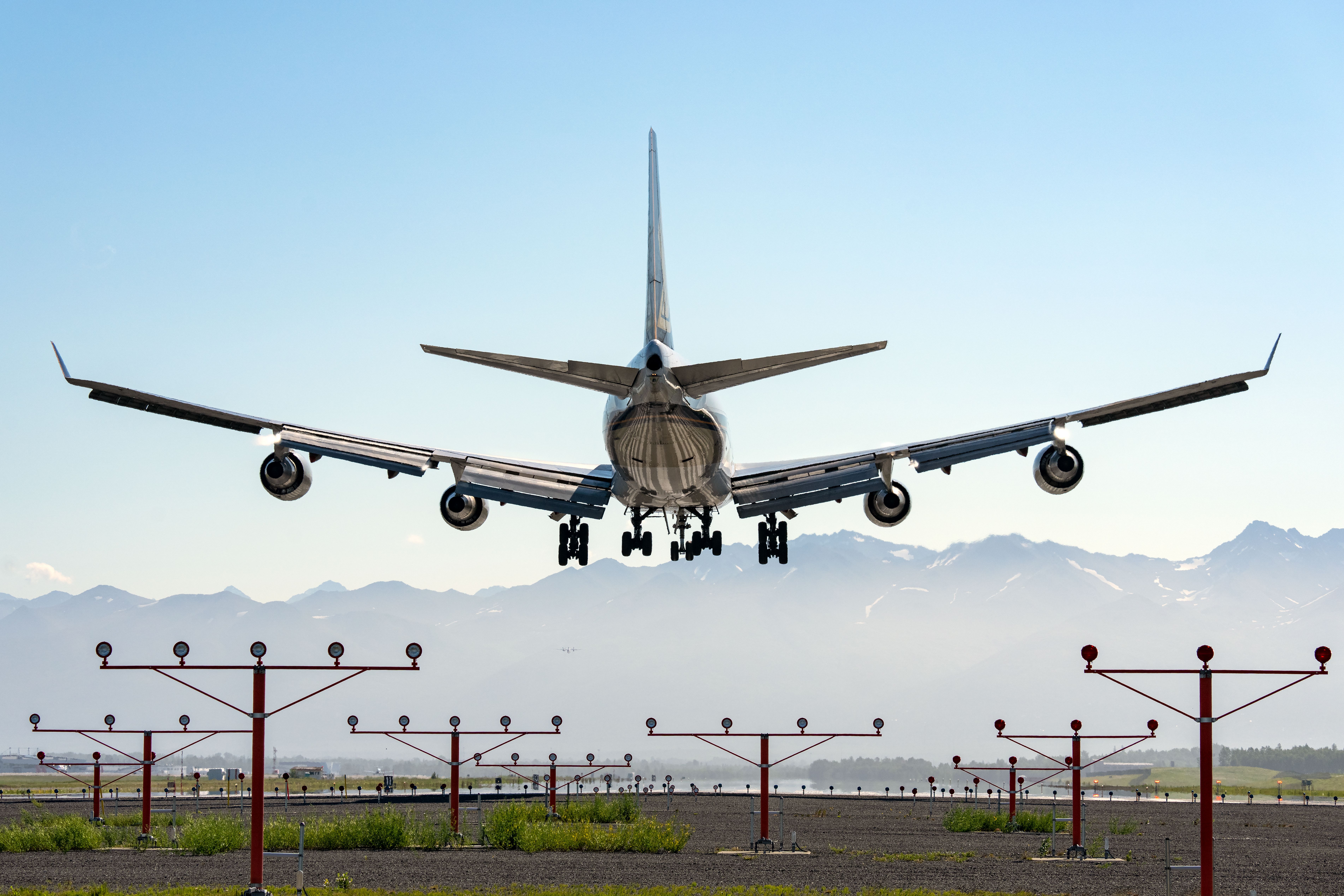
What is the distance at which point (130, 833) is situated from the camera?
2175 inches

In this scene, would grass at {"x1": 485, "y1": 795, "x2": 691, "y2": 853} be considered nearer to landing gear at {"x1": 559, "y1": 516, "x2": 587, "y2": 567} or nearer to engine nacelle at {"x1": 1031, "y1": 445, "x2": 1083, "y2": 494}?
landing gear at {"x1": 559, "y1": 516, "x2": 587, "y2": 567}

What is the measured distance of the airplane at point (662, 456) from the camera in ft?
111

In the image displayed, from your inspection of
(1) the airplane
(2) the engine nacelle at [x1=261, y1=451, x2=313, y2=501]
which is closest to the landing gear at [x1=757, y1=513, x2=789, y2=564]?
(1) the airplane

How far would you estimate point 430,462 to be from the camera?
39.5 metres

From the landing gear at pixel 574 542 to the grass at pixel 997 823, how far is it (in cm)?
3123

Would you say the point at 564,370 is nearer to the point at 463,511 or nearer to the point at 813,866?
the point at 463,511

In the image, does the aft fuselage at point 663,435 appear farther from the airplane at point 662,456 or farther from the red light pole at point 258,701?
the red light pole at point 258,701

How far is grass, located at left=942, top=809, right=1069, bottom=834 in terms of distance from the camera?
216 ft

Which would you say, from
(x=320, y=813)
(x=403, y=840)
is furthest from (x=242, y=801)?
(x=403, y=840)

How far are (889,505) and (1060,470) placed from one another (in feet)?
21.5

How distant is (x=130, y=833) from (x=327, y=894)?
25256 millimetres

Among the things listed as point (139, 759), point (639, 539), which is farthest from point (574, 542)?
point (139, 759)

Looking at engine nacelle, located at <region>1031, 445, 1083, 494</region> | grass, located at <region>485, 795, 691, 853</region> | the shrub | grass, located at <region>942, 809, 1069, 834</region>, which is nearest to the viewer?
engine nacelle, located at <region>1031, 445, 1083, 494</region>

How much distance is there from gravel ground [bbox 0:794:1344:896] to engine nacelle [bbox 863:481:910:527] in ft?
40.1
